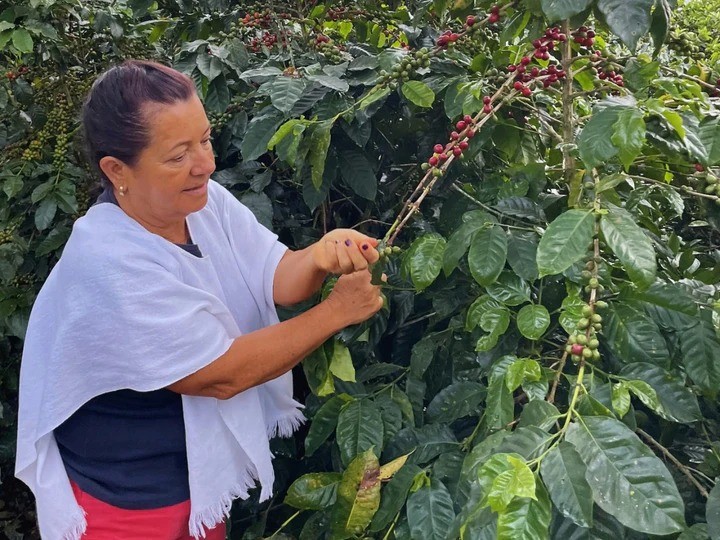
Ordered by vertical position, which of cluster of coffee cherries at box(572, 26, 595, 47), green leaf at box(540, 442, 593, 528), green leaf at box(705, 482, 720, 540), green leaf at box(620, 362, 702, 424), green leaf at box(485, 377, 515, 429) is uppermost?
cluster of coffee cherries at box(572, 26, 595, 47)

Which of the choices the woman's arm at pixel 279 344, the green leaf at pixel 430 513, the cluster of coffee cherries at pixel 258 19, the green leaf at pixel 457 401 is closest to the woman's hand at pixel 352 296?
the woman's arm at pixel 279 344

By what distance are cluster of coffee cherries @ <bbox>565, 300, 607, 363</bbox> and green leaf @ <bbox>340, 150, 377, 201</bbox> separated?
2.24 feet

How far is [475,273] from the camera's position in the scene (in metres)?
1.16

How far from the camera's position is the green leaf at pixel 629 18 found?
1070mm

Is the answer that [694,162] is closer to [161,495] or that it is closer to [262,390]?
[262,390]

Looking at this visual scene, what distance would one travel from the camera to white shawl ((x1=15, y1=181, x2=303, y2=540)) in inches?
47.0

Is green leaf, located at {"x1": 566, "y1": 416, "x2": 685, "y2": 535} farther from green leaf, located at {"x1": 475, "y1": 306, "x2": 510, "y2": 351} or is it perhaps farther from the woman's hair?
the woman's hair

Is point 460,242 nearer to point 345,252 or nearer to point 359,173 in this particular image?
point 345,252

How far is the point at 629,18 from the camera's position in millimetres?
1071

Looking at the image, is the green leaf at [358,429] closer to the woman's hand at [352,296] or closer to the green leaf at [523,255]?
the woman's hand at [352,296]

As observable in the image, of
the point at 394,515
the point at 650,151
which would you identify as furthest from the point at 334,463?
the point at 650,151

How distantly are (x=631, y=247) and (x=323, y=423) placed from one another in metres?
0.72

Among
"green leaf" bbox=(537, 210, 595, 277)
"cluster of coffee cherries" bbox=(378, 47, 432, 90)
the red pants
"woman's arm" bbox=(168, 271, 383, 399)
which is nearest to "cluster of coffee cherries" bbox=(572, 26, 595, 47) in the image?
"cluster of coffee cherries" bbox=(378, 47, 432, 90)

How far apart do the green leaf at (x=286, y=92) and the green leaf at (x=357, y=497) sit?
27.3 inches
